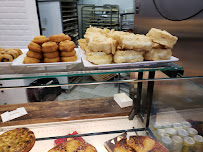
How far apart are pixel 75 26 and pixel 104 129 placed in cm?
494

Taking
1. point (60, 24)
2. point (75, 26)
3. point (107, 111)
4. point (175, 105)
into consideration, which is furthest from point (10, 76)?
point (75, 26)

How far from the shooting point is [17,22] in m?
3.34

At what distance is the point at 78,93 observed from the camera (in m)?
4.68

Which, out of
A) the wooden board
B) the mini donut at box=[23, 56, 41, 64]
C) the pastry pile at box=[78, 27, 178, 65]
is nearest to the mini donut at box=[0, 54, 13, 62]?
the mini donut at box=[23, 56, 41, 64]

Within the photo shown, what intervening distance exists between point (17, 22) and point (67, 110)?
8.61 ft

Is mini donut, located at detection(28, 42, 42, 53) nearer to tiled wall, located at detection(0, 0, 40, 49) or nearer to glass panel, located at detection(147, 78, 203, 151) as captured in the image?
glass panel, located at detection(147, 78, 203, 151)

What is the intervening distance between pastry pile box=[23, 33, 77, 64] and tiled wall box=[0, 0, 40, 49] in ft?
8.39

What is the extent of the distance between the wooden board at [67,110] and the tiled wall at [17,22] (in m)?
2.15

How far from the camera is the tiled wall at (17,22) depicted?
10.6 ft

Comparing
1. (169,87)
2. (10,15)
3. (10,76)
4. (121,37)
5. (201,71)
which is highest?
(10,15)

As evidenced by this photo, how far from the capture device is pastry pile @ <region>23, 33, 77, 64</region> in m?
1.07

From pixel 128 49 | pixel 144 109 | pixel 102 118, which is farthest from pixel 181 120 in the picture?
pixel 128 49

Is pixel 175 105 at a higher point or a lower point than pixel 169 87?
lower

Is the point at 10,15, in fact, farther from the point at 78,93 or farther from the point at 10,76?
the point at 10,76
